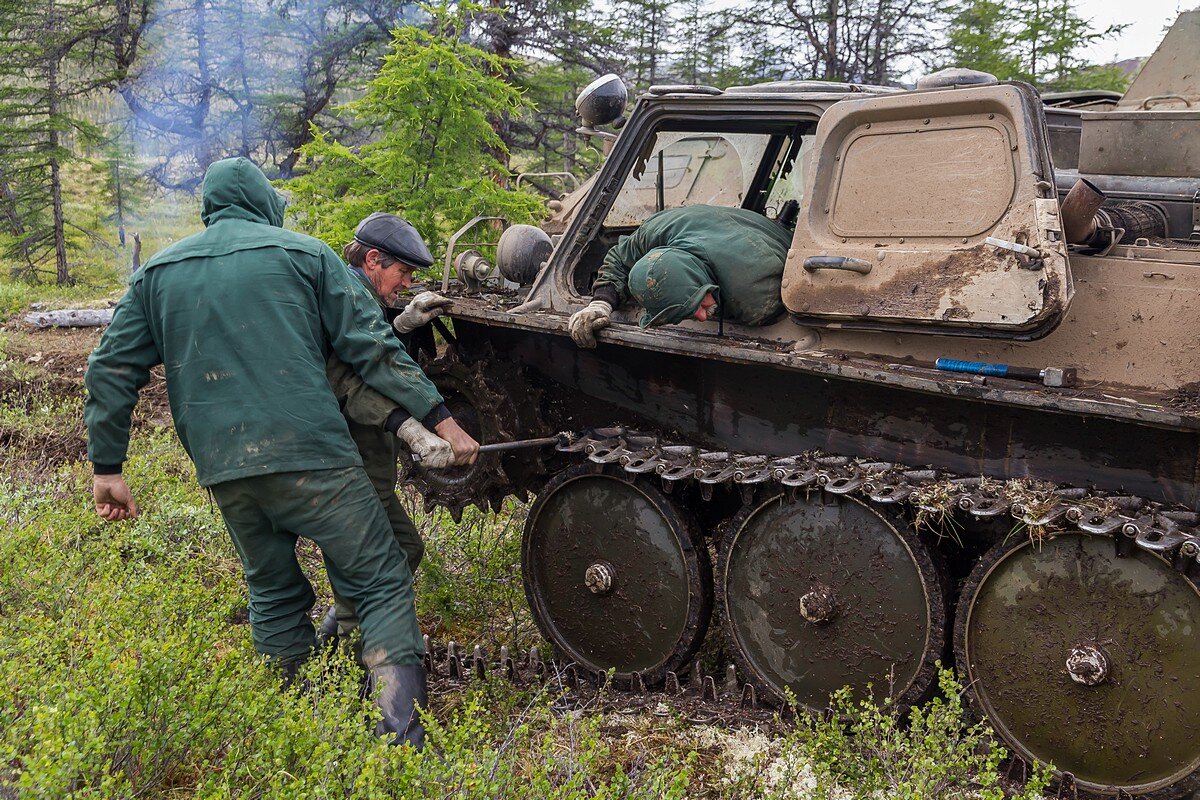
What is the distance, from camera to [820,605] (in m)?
4.26

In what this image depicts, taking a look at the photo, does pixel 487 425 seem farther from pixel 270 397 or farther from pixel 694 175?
pixel 694 175

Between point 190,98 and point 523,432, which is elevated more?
point 190,98

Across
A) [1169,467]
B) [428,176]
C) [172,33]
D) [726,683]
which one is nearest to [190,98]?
[172,33]

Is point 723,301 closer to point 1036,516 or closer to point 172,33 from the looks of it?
point 1036,516

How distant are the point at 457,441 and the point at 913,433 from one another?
5.80ft

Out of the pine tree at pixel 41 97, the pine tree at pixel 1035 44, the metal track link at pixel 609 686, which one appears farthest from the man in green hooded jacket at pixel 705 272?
the pine tree at pixel 41 97

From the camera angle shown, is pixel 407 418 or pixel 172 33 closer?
pixel 407 418

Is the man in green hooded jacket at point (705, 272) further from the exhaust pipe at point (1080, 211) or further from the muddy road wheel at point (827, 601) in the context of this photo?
the exhaust pipe at point (1080, 211)

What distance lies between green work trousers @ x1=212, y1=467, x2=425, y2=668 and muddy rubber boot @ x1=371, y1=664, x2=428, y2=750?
4cm

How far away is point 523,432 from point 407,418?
113cm

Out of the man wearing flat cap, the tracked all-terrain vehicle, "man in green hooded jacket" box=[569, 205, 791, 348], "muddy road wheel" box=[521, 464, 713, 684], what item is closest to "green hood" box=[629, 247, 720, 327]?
"man in green hooded jacket" box=[569, 205, 791, 348]

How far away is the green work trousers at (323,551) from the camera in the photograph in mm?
4164

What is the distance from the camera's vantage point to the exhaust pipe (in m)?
3.85

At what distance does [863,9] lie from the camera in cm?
1580
